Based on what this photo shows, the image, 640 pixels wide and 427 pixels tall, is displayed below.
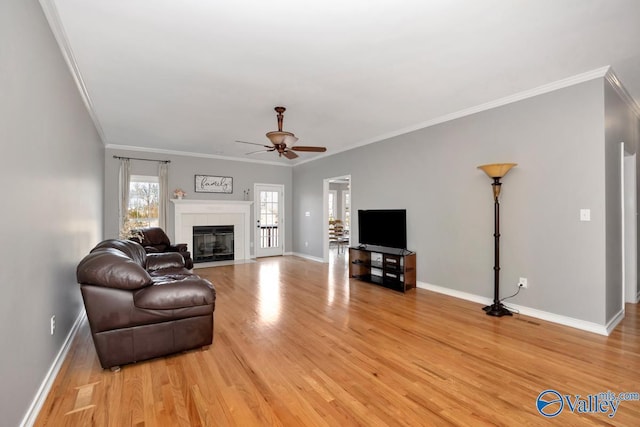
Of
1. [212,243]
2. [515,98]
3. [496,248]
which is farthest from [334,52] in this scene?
[212,243]

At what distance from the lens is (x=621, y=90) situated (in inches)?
138

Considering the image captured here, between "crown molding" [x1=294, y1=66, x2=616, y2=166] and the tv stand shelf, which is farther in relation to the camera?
the tv stand shelf

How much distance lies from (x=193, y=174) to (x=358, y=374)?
6449 mm

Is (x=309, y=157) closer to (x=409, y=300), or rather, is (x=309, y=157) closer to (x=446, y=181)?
(x=446, y=181)

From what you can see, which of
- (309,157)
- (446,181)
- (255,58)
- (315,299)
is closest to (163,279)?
(315,299)

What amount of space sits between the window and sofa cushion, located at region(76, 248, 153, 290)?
4694 mm

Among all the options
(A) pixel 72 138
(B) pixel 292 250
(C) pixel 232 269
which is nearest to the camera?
(A) pixel 72 138

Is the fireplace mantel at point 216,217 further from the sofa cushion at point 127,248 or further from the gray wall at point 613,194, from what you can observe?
the gray wall at point 613,194

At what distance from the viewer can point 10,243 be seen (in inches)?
63.5

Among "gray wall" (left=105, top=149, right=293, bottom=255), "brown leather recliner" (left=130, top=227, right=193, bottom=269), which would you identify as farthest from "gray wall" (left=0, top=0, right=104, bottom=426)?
"gray wall" (left=105, top=149, right=293, bottom=255)

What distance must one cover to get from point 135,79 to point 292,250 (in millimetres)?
6278

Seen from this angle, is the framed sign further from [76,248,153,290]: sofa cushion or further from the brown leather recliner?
[76,248,153,290]: sofa cushion

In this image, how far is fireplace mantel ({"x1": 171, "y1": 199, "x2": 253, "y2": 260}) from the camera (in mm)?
7047

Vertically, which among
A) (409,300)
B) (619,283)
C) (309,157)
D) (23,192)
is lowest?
(409,300)
